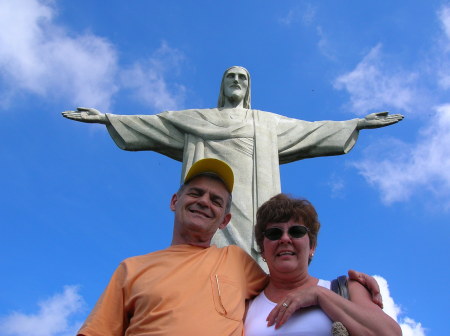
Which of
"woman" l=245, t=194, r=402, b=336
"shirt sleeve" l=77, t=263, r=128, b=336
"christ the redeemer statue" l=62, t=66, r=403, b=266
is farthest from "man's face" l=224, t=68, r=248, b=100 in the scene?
"shirt sleeve" l=77, t=263, r=128, b=336

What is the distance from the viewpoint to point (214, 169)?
379cm

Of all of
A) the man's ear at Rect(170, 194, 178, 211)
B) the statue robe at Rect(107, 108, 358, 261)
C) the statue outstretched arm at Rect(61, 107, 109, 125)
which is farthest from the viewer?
the statue outstretched arm at Rect(61, 107, 109, 125)

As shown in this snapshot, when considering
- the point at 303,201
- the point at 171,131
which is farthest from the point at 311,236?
the point at 171,131

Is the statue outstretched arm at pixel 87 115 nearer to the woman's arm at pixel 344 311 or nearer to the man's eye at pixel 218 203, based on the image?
the man's eye at pixel 218 203

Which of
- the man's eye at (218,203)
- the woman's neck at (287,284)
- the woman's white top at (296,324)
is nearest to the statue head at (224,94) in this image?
the man's eye at (218,203)

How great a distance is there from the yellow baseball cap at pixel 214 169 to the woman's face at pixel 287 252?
0.57 meters

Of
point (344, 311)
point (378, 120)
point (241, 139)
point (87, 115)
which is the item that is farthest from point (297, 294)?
point (87, 115)

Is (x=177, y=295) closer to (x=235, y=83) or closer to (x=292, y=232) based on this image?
(x=292, y=232)

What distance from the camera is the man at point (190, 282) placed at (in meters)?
2.99

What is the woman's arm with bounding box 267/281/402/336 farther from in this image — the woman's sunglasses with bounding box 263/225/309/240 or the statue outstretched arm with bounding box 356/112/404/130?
the statue outstretched arm with bounding box 356/112/404/130

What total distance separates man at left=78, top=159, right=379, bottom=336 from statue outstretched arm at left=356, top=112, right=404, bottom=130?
515cm

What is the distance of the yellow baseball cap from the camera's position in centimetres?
377

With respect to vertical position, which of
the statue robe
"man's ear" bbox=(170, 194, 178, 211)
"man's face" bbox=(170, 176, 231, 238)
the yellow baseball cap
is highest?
the statue robe

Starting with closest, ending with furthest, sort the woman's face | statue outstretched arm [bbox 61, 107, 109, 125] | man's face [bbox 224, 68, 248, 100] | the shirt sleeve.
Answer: the shirt sleeve → the woman's face → statue outstretched arm [bbox 61, 107, 109, 125] → man's face [bbox 224, 68, 248, 100]
